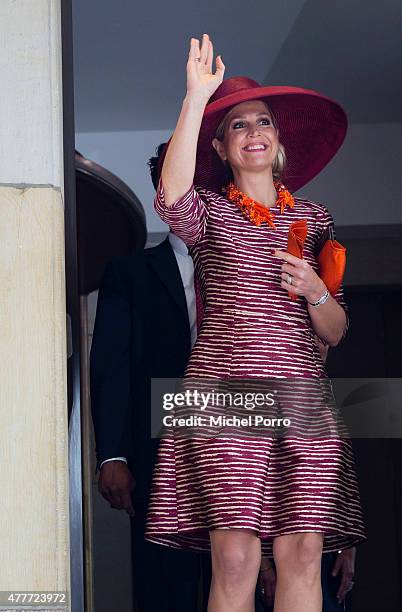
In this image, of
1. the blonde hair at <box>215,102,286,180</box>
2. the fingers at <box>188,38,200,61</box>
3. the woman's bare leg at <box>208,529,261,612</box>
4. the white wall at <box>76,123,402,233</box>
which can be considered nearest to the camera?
the woman's bare leg at <box>208,529,261,612</box>

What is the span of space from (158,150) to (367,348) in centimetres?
67

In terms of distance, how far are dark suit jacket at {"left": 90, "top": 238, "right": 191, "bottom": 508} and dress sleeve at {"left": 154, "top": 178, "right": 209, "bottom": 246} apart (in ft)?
0.79

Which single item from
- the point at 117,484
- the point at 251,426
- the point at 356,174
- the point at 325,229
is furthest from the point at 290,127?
the point at 117,484

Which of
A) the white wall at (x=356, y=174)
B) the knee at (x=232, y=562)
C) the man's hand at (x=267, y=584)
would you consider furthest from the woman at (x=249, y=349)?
the white wall at (x=356, y=174)

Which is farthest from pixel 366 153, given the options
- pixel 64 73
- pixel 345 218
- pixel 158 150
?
pixel 64 73

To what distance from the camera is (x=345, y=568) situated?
1.98 m

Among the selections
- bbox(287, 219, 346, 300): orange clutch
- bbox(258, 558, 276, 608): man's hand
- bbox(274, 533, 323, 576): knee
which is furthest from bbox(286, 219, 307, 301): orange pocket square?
bbox(258, 558, 276, 608): man's hand

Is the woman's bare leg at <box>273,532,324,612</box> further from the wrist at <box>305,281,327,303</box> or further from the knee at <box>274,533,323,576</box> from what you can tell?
the wrist at <box>305,281,327,303</box>

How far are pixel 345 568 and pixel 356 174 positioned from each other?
89 cm

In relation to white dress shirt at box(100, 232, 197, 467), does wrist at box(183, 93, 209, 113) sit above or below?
above

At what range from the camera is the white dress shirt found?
2000mm

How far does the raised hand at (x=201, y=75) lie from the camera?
5.51 ft

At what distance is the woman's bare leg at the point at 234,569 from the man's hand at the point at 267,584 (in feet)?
0.95

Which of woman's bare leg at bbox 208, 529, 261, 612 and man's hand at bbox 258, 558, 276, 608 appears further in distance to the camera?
man's hand at bbox 258, 558, 276, 608
